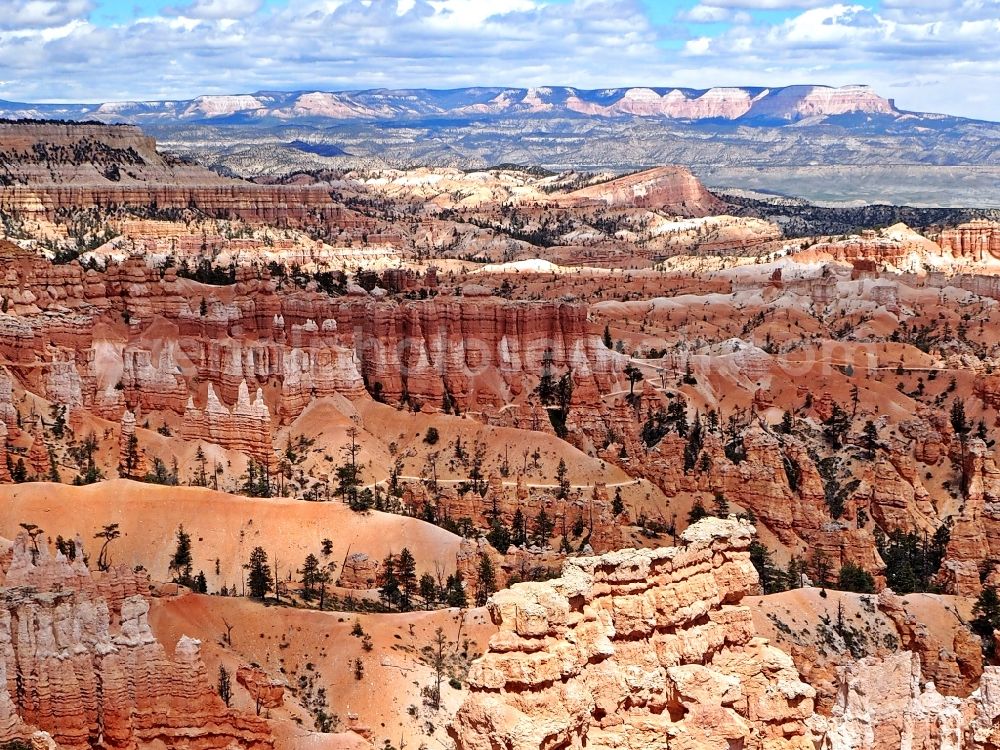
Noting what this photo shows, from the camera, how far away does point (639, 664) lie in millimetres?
25984

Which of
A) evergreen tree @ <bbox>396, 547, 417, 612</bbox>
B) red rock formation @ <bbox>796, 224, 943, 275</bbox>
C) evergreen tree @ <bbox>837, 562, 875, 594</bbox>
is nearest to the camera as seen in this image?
evergreen tree @ <bbox>396, 547, 417, 612</bbox>

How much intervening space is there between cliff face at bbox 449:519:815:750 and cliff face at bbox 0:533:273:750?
11.1 meters

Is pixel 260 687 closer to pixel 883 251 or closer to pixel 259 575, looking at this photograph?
pixel 259 575

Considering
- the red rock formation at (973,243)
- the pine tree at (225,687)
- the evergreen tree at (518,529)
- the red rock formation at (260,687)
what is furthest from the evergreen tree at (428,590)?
the red rock formation at (973,243)

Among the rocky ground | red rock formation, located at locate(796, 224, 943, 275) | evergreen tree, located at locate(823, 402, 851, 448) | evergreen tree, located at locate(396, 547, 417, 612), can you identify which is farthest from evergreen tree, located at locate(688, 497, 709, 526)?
red rock formation, located at locate(796, 224, 943, 275)

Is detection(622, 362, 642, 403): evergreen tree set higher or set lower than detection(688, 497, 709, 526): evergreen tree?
higher

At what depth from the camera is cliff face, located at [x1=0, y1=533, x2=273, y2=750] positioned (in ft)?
102

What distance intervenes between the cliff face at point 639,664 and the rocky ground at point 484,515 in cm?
6

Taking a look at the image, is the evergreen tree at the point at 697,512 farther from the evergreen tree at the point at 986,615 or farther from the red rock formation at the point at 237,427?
the red rock formation at the point at 237,427

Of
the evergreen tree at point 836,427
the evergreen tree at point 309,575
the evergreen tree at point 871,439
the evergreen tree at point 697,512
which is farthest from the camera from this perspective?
the evergreen tree at point 836,427

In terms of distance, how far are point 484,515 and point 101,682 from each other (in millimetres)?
32838

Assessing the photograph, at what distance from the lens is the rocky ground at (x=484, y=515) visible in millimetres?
26547

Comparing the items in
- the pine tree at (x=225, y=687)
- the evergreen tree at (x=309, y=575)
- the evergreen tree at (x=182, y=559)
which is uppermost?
the pine tree at (x=225, y=687)

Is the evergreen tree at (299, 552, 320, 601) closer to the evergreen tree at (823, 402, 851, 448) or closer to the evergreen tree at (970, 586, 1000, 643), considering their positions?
the evergreen tree at (970, 586, 1000, 643)
